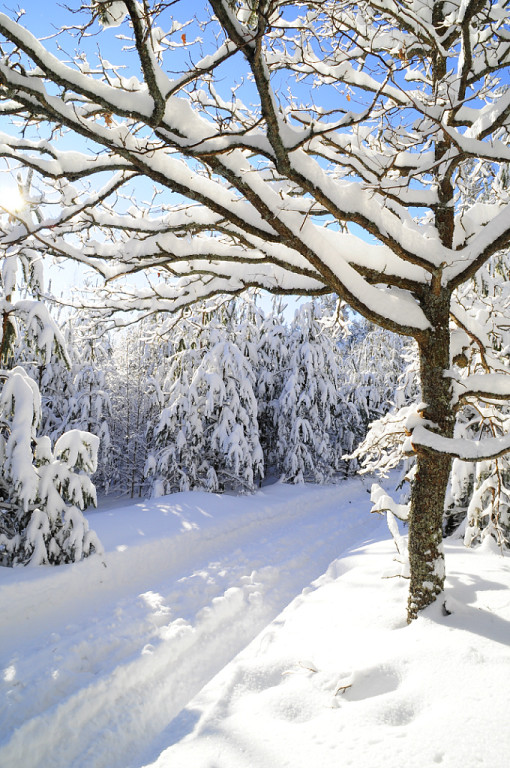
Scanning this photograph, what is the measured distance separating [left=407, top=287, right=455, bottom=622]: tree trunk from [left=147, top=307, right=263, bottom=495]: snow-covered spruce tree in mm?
10223

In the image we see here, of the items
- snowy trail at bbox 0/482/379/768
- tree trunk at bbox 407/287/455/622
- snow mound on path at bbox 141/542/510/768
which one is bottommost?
snowy trail at bbox 0/482/379/768

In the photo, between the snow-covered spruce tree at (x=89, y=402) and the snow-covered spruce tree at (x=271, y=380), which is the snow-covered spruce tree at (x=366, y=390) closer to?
the snow-covered spruce tree at (x=271, y=380)

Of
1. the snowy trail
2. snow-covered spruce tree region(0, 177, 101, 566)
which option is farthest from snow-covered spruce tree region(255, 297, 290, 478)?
snow-covered spruce tree region(0, 177, 101, 566)

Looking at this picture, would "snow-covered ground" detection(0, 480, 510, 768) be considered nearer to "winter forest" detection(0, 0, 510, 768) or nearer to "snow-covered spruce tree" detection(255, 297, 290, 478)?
"winter forest" detection(0, 0, 510, 768)

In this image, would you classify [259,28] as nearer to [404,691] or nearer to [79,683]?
[404,691]

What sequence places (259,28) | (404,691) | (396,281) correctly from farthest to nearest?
(396,281), (404,691), (259,28)

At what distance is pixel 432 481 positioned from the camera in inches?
138

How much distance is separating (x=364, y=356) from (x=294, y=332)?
5596 mm

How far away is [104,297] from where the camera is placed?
14.6 ft

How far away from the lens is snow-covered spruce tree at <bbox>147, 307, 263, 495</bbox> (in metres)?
13.9

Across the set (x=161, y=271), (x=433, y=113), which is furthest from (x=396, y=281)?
(x=161, y=271)

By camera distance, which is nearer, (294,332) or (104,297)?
(104,297)

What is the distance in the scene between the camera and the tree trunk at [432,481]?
11.5 ft

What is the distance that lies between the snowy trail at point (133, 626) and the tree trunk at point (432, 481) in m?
2.42
